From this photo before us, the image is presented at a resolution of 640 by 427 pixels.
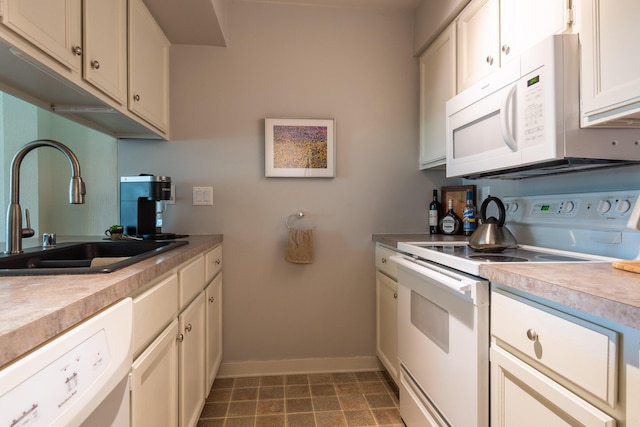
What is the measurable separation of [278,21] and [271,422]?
7.76 feet

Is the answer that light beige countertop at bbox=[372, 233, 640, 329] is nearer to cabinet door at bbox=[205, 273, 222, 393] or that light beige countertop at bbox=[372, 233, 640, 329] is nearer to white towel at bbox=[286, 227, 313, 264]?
white towel at bbox=[286, 227, 313, 264]

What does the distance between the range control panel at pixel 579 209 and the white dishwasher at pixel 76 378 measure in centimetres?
138

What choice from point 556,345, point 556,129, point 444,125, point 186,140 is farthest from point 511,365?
Answer: point 186,140

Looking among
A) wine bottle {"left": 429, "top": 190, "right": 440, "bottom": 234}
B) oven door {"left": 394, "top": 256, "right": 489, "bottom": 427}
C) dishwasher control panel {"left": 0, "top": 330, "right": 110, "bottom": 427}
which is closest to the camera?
dishwasher control panel {"left": 0, "top": 330, "right": 110, "bottom": 427}

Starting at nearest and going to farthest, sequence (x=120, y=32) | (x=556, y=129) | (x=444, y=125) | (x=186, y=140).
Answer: (x=556, y=129), (x=120, y=32), (x=444, y=125), (x=186, y=140)

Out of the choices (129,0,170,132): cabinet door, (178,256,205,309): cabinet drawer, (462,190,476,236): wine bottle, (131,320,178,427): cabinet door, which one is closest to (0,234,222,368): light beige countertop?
(131,320,178,427): cabinet door

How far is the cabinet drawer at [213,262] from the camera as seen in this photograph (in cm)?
173

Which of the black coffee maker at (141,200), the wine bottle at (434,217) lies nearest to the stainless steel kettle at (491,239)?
the wine bottle at (434,217)

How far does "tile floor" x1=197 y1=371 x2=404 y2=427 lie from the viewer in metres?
1.69

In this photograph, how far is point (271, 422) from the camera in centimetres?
168

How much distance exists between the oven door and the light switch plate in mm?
1260

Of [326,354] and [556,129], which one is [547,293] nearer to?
[556,129]

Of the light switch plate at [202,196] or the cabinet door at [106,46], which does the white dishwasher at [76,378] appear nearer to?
the cabinet door at [106,46]

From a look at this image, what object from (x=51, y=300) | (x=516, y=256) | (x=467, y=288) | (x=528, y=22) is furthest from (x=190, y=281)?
(x=528, y=22)
